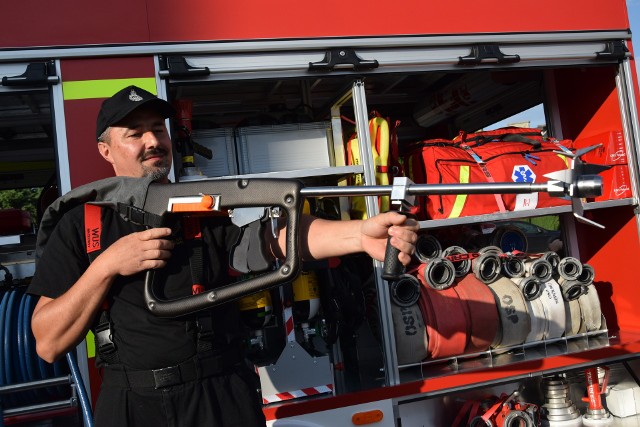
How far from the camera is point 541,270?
4289mm

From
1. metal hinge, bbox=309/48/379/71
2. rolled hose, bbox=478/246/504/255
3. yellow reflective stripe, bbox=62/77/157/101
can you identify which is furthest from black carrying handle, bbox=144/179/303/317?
rolled hose, bbox=478/246/504/255

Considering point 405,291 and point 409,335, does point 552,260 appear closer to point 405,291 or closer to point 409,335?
point 405,291

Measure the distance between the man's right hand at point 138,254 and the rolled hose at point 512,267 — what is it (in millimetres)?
2838

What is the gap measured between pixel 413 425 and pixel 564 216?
2131 millimetres

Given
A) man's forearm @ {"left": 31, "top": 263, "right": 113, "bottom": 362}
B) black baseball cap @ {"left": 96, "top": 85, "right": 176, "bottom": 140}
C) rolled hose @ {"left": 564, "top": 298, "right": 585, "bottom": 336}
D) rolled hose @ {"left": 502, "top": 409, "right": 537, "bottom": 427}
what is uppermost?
black baseball cap @ {"left": 96, "top": 85, "right": 176, "bottom": 140}

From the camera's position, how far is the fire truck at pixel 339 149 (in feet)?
10.7

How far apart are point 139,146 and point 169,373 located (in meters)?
0.77

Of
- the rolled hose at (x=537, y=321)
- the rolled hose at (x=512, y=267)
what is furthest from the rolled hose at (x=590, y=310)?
the rolled hose at (x=512, y=267)

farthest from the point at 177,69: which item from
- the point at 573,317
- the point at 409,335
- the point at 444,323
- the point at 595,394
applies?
the point at 595,394

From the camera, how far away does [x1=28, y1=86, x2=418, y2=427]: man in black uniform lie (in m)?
1.96

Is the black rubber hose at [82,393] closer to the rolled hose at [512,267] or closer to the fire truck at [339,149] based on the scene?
the fire truck at [339,149]

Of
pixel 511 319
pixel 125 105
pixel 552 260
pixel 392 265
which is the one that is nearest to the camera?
pixel 392 265

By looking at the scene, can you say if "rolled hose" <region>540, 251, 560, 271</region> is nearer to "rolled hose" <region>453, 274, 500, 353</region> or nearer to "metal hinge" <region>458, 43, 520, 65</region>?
"rolled hose" <region>453, 274, 500, 353</region>

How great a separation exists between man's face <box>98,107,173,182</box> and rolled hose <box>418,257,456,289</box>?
2094 millimetres
